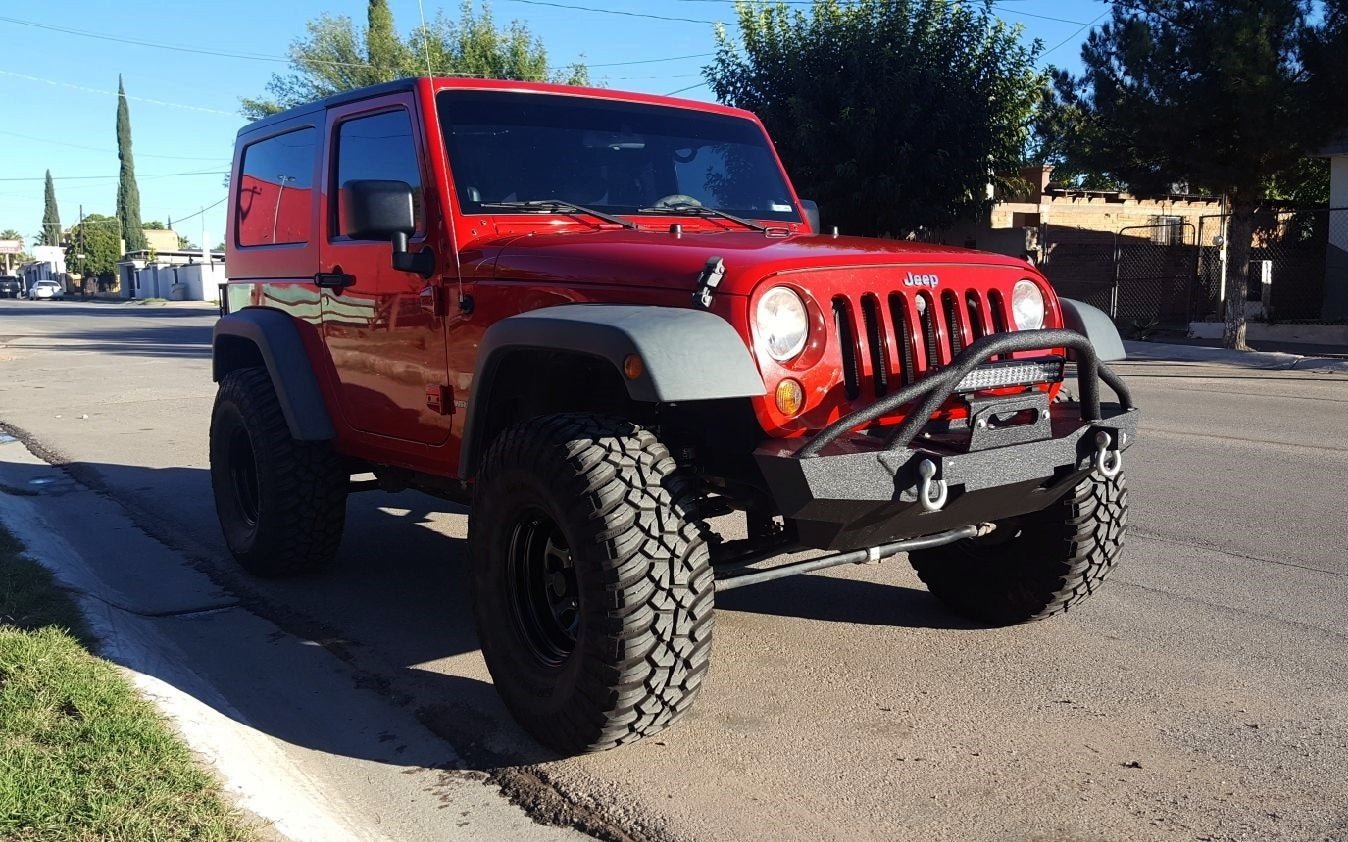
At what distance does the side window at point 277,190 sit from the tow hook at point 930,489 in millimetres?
3343

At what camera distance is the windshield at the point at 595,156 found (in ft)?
15.0

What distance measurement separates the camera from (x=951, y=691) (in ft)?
13.4

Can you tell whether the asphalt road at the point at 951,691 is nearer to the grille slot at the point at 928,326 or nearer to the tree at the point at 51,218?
the grille slot at the point at 928,326

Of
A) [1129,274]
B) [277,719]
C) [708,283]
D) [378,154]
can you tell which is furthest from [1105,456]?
[1129,274]

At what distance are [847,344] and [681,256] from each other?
571 millimetres

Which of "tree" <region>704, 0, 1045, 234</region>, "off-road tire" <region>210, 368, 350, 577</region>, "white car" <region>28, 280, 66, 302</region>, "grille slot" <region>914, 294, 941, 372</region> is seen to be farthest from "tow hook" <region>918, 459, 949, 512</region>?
"white car" <region>28, 280, 66, 302</region>

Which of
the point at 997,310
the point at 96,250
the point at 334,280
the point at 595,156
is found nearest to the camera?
Answer: the point at 997,310

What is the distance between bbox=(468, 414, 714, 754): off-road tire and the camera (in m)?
3.33

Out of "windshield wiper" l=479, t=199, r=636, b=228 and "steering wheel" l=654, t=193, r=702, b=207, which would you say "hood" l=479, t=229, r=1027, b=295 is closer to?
"windshield wiper" l=479, t=199, r=636, b=228

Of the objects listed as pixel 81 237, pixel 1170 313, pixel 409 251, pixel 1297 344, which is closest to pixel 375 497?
pixel 409 251

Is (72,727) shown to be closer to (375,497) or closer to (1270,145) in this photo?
(375,497)

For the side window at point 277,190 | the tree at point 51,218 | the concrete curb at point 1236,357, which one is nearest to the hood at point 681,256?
the side window at point 277,190

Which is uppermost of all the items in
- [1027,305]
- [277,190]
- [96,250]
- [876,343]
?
[96,250]

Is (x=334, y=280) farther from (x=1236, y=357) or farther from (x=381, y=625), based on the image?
(x=1236, y=357)
